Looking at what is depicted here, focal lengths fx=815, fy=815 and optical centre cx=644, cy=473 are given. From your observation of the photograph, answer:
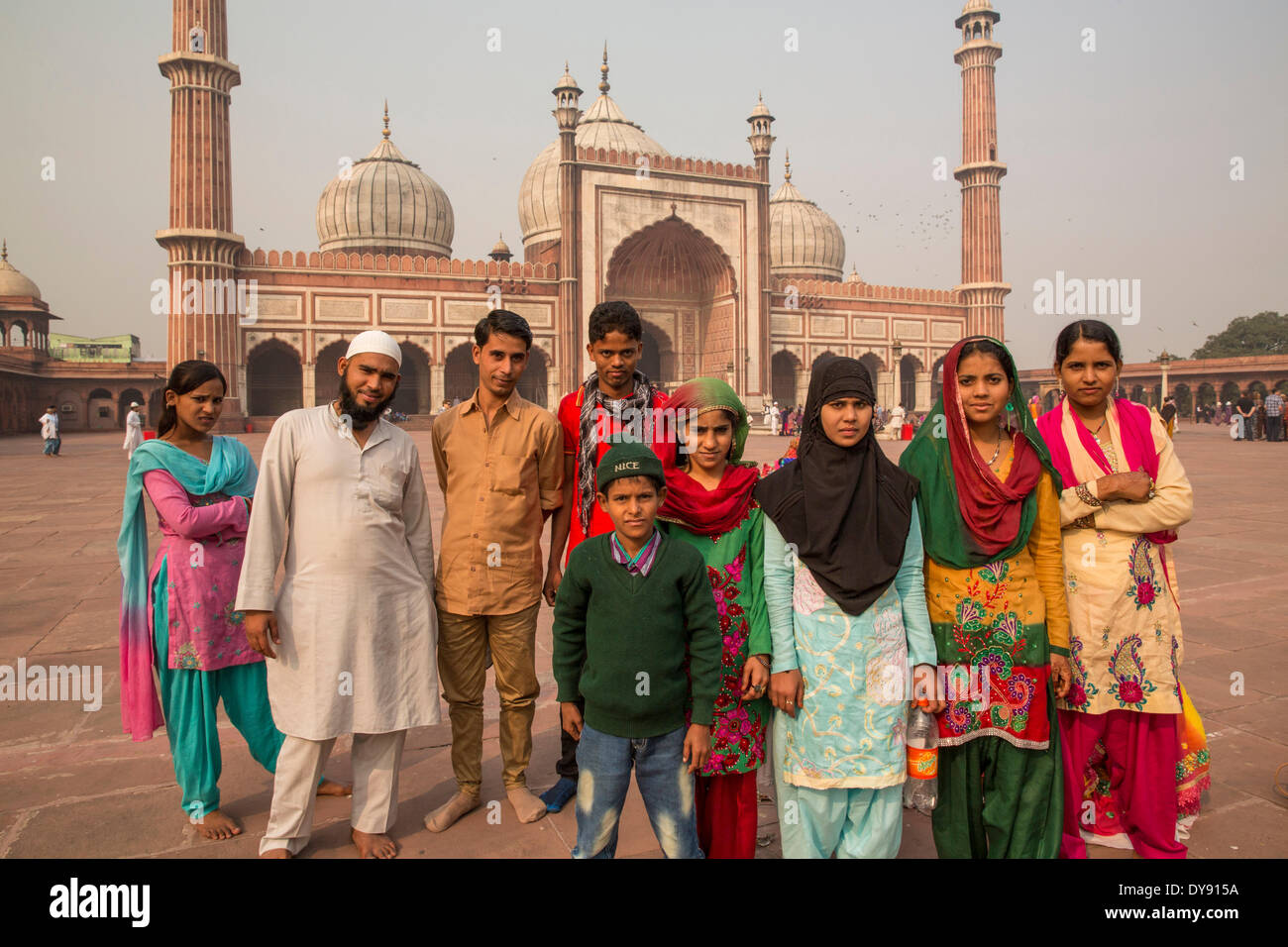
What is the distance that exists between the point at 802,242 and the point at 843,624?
3492cm

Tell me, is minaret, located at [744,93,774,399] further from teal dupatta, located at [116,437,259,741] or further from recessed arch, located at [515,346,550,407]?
teal dupatta, located at [116,437,259,741]

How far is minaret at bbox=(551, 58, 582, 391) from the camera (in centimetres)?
2459

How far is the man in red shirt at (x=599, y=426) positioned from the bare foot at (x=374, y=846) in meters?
0.47

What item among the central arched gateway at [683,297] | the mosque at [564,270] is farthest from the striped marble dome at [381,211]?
the central arched gateway at [683,297]

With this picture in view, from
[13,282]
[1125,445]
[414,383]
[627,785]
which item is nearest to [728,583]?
[627,785]

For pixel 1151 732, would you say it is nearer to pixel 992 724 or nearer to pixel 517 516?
pixel 992 724

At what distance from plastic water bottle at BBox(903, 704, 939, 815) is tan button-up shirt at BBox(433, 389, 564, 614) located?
1147 millimetres

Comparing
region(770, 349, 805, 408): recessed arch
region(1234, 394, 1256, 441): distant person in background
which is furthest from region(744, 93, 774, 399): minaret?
region(1234, 394, 1256, 441): distant person in background

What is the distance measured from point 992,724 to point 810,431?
831mm

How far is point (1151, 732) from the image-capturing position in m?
2.16

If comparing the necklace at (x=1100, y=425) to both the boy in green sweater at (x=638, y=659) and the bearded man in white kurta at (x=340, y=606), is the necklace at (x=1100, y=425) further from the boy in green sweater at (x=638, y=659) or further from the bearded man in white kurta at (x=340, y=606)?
the bearded man in white kurta at (x=340, y=606)

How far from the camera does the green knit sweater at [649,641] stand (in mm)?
1873

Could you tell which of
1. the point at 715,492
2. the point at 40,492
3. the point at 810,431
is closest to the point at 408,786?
the point at 715,492

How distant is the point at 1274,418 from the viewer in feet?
65.6
